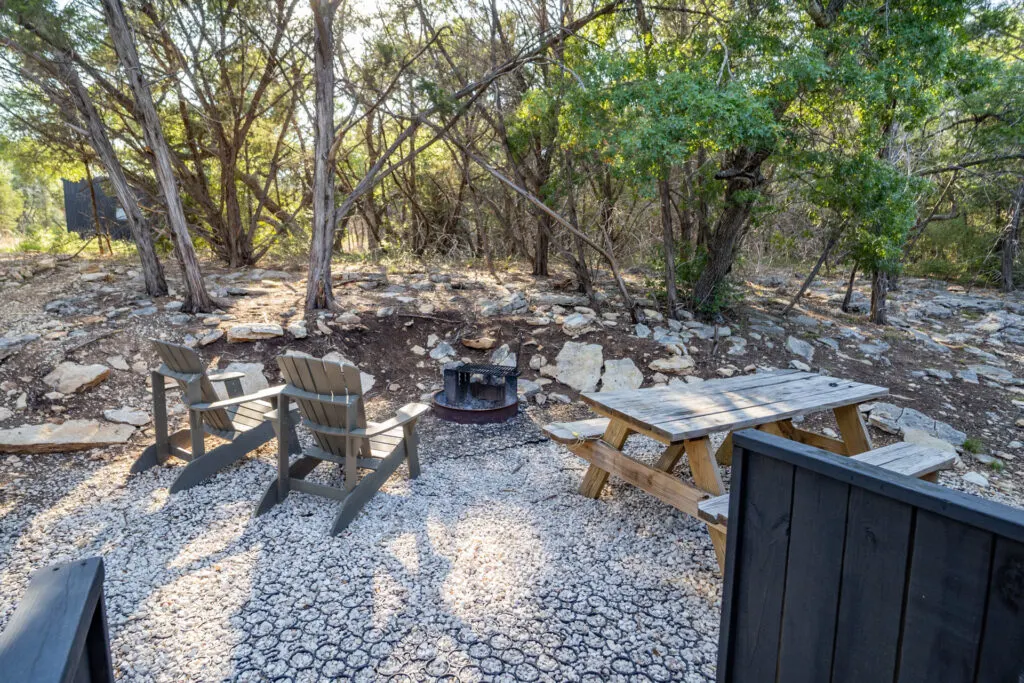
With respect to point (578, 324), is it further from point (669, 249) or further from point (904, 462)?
point (904, 462)

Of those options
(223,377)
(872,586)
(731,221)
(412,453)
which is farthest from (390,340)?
(872,586)

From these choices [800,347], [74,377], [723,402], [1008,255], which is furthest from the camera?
[1008,255]

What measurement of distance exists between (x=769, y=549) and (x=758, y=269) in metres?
9.10

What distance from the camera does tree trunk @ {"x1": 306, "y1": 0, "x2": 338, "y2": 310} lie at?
514 cm

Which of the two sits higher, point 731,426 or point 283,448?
point 731,426

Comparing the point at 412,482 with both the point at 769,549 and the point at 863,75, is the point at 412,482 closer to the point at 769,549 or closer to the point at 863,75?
the point at 769,549

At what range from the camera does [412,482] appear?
10.9ft

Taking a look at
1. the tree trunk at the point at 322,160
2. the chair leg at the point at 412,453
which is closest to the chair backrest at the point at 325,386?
the chair leg at the point at 412,453

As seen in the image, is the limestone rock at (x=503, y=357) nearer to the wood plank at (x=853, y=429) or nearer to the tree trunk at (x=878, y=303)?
the wood plank at (x=853, y=429)

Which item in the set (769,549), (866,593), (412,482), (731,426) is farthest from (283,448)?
(866,593)

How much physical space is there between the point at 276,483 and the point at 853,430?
3280mm

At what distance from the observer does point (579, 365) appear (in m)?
5.21

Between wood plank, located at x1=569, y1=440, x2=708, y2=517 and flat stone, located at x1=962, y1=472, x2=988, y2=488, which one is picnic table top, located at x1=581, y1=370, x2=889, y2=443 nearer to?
wood plank, located at x1=569, y1=440, x2=708, y2=517

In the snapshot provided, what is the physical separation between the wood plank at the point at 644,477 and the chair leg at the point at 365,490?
0.99 meters
